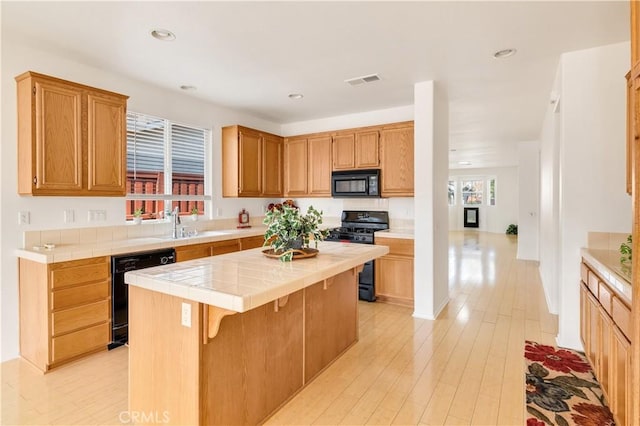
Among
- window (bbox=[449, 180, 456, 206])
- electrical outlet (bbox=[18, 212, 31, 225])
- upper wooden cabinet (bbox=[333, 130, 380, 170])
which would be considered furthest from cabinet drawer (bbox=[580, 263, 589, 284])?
window (bbox=[449, 180, 456, 206])

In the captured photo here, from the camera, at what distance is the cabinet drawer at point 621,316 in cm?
171

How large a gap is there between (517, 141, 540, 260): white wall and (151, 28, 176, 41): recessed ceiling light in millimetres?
7455

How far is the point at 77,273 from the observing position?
9.27 feet

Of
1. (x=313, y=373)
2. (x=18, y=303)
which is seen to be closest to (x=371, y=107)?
(x=313, y=373)

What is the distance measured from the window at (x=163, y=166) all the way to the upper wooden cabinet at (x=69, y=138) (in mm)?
478

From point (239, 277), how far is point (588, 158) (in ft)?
10.3

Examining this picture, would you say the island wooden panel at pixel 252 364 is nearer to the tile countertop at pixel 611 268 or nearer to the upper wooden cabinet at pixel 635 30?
the tile countertop at pixel 611 268

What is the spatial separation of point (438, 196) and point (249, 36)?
272cm

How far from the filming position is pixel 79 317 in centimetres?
285

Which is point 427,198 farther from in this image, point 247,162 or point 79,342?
point 79,342

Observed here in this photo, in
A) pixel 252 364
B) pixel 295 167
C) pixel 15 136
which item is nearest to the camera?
pixel 252 364

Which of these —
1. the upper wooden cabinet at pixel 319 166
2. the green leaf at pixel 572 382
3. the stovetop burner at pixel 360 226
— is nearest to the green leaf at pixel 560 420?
the green leaf at pixel 572 382

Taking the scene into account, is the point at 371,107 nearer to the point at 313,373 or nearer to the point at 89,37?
the point at 89,37

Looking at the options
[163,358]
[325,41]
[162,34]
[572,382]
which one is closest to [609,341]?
[572,382]
